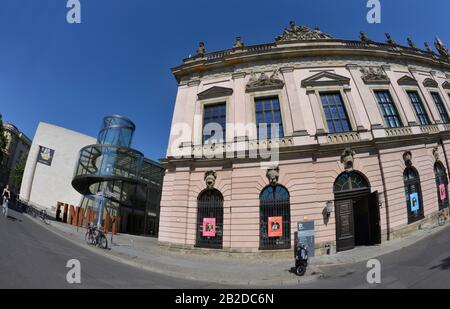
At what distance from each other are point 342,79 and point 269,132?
6693mm

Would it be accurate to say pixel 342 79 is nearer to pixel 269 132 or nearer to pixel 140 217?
pixel 269 132

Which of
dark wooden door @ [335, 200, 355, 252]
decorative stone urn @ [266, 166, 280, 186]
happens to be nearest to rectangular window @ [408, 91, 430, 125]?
dark wooden door @ [335, 200, 355, 252]

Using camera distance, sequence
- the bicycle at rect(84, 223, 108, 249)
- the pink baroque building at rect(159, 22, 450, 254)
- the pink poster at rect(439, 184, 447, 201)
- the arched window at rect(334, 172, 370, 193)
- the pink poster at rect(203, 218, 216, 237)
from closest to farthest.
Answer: the bicycle at rect(84, 223, 108, 249) → the pink baroque building at rect(159, 22, 450, 254) → the arched window at rect(334, 172, 370, 193) → the pink poster at rect(203, 218, 216, 237) → the pink poster at rect(439, 184, 447, 201)

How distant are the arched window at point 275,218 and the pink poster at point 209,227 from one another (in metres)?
2.99

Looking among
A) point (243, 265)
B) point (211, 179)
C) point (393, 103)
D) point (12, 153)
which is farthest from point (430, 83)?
point (12, 153)

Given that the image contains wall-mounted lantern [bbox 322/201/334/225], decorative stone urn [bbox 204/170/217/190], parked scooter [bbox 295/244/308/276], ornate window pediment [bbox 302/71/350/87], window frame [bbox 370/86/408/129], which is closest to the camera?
parked scooter [bbox 295/244/308/276]

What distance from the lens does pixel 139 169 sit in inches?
1335

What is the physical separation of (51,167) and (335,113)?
48731mm

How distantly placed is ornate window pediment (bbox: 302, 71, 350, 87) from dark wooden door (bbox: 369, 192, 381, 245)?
8.15 meters

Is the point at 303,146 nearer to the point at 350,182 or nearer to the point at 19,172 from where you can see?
the point at 350,182

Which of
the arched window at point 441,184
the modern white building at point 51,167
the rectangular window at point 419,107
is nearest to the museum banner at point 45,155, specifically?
the modern white building at point 51,167

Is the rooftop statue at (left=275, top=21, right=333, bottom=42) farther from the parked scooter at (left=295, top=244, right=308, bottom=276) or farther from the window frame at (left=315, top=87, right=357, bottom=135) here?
the parked scooter at (left=295, top=244, right=308, bottom=276)

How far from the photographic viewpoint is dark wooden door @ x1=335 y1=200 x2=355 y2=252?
14.3 metres

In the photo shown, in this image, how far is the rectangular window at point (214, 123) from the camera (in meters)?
17.8
